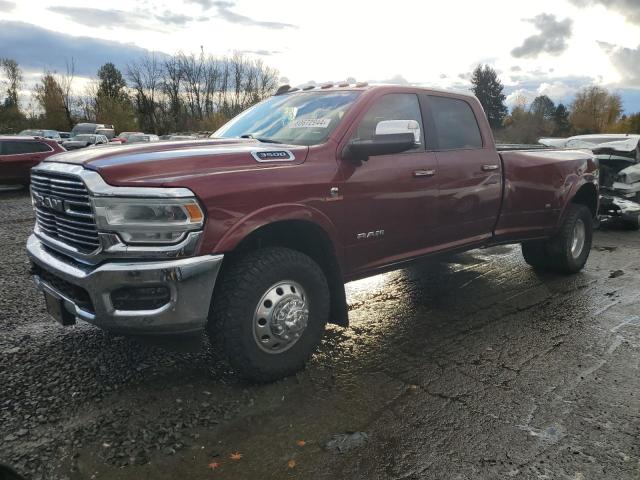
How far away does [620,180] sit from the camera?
9.86m

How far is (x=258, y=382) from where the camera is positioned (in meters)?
3.21

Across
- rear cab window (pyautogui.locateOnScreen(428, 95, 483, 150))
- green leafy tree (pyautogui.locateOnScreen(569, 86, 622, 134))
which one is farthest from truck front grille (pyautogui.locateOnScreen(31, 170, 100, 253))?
green leafy tree (pyautogui.locateOnScreen(569, 86, 622, 134))

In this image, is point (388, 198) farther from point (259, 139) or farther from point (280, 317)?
point (280, 317)

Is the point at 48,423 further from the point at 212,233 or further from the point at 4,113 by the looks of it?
the point at 4,113

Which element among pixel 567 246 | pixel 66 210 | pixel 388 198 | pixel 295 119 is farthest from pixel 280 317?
pixel 567 246

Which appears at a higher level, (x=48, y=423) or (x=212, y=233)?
(x=212, y=233)

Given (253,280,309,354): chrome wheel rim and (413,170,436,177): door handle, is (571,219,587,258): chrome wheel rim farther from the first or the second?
(253,280,309,354): chrome wheel rim

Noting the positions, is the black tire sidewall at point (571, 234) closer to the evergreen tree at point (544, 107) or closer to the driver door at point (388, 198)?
the driver door at point (388, 198)

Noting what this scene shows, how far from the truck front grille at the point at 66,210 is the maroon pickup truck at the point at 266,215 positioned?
12 mm

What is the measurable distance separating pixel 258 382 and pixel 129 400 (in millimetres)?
767

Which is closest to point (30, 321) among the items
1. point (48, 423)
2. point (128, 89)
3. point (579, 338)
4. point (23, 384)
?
point (23, 384)

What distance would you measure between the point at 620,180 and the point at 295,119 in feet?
27.5

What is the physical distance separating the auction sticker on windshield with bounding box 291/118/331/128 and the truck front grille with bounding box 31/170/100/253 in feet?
5.43

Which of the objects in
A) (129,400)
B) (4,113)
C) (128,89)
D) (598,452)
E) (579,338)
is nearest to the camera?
(598,452)
